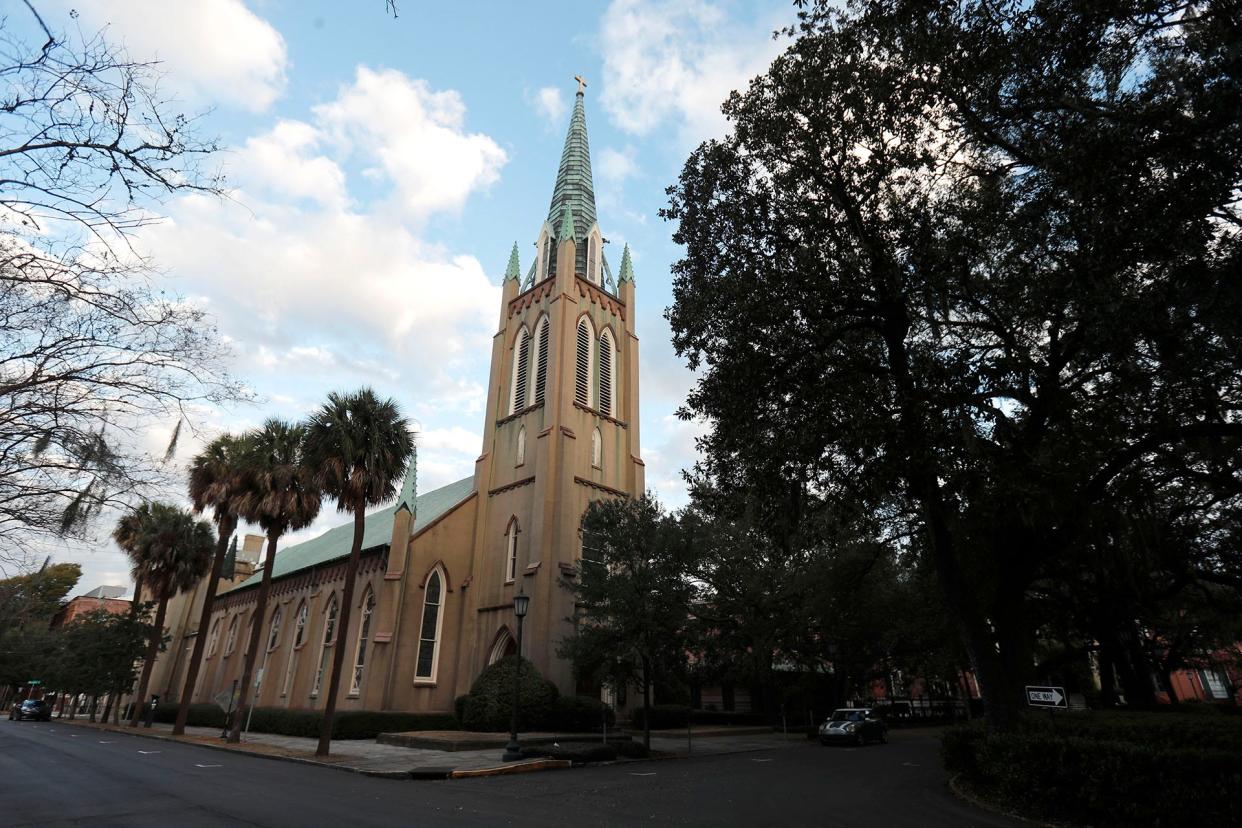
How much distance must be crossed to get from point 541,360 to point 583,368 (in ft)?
7.21

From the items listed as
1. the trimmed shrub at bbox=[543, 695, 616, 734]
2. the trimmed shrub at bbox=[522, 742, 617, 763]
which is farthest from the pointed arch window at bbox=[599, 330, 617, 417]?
the trimmed shrub at bbox=[522, 742, 617, 763]

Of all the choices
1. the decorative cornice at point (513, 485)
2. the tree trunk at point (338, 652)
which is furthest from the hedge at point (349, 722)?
the decorative cornice at point (513, 485)

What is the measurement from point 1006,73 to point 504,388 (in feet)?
94.3

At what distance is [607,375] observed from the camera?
115ft

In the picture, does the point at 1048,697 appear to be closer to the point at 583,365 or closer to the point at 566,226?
the point at 583,365

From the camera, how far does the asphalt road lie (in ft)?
29.7

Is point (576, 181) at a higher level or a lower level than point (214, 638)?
higher

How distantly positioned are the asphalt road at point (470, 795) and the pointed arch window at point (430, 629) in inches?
402

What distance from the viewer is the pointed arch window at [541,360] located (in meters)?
33.0

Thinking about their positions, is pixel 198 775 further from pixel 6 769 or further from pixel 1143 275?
pixel 1143 275

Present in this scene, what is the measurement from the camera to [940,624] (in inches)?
925

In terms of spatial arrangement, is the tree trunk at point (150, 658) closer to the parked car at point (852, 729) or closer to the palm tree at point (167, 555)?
the palm tree at point (167, 555)

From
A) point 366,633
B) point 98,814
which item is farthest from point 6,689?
point 98,814

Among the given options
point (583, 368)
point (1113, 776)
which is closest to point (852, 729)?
point (1113, 776)
